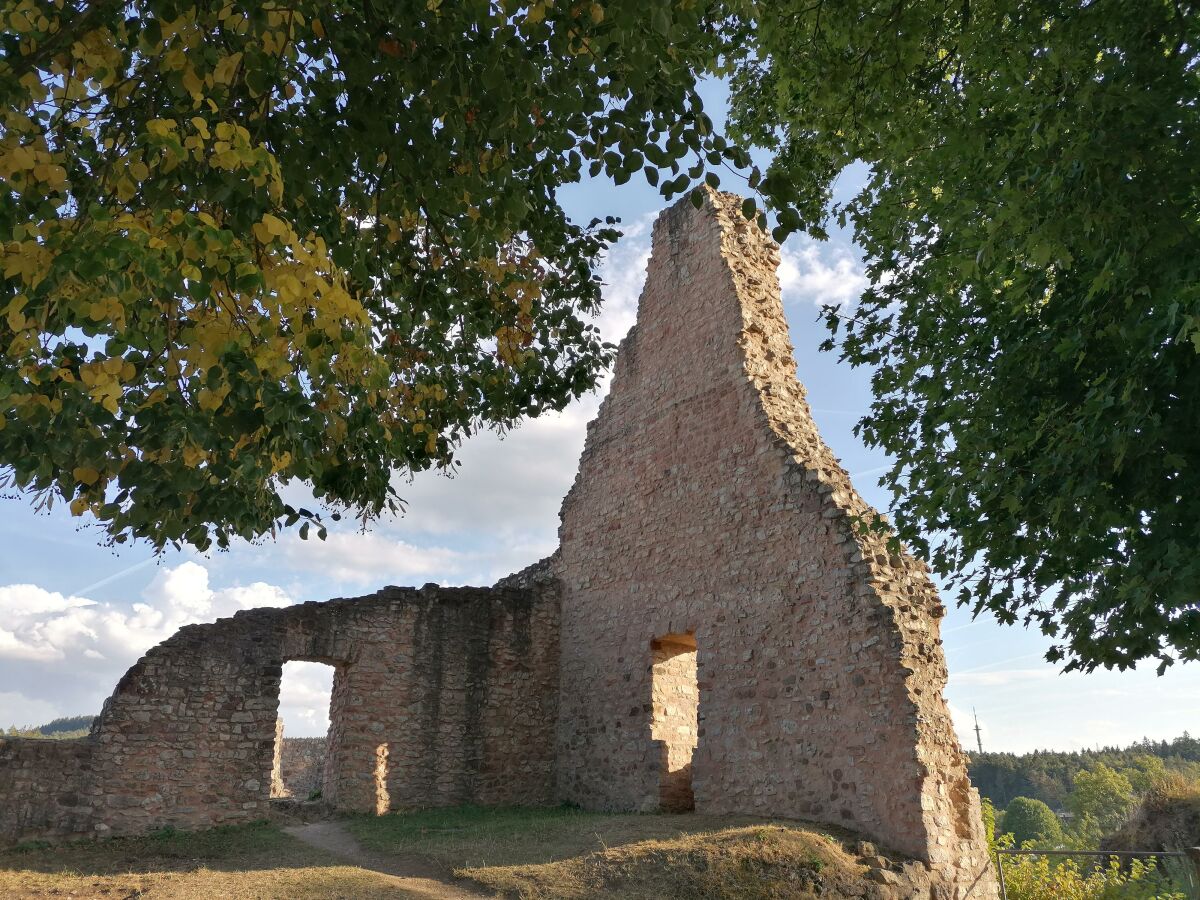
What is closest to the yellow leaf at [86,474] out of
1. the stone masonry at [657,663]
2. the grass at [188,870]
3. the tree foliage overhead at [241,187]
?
the tree foliage overhead at [241,187]

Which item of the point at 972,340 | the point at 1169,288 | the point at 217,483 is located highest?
the point at 972,340

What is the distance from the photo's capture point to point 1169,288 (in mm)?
5281

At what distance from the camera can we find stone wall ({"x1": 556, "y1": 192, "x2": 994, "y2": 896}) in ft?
29.4

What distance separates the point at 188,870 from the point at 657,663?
6370mm

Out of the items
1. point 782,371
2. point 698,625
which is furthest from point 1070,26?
point 698,625

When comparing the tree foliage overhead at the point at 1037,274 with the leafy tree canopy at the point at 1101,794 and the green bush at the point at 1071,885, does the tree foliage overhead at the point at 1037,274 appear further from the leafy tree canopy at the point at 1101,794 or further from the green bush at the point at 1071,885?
the leafy tree canopy at the point at 1101,794

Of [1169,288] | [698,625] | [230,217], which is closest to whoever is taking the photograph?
[230,217]

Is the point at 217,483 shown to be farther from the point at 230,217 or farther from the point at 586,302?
the point at 586,302

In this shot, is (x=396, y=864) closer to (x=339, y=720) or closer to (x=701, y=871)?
(x=701, y=871)

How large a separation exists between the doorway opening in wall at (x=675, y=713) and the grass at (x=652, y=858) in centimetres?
164

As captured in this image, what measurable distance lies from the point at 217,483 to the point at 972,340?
20.8 ft

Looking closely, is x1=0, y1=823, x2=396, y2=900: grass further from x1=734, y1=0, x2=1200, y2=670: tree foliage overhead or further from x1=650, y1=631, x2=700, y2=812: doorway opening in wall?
x1=734, y1=0, x2=1200, y2=670: tree foliage overhead

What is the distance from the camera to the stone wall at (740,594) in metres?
8.97

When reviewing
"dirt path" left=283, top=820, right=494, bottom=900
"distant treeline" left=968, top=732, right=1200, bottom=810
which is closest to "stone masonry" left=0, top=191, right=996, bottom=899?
"dirt path" left=283, top=820, right=494, bottom=900
